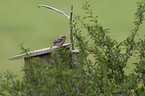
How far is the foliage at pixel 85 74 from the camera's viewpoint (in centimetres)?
339

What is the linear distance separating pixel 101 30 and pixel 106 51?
14.9 inches

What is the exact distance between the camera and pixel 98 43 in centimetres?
478

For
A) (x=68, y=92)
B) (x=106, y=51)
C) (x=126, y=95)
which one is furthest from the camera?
(x=106, y=51)

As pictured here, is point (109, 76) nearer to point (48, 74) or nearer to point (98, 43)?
point (98, 43)

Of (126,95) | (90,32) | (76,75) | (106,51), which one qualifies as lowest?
(126,95)

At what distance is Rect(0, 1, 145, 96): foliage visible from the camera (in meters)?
3.39

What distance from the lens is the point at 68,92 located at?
3395 mm

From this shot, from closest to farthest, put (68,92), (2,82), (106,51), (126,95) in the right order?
(68,92), (126,95), (2,82), (106,51)

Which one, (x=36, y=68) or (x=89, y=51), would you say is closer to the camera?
(x=36, y=68)

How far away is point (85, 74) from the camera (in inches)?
149

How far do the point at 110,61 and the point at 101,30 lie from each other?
561 mm

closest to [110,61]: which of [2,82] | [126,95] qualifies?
[126,95]

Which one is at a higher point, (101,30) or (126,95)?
(101,30)

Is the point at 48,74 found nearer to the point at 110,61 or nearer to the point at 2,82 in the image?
the point at 2,82
